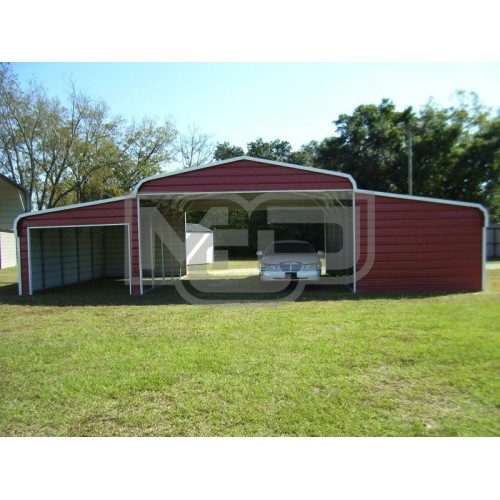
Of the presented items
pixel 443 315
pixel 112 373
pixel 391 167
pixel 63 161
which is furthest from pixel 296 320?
pixel 63 161

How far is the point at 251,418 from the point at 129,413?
3.52 feet

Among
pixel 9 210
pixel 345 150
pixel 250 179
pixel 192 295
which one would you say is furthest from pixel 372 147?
pixel 9 210

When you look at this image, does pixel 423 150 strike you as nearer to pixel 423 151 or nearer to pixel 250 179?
pixel 423 151

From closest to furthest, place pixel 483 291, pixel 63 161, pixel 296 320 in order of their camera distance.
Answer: pixel 296 320, pixel 483 291, pixel 63 161

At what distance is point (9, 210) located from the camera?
23422 mm

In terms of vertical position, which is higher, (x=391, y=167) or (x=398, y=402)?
(x=391, y=167)

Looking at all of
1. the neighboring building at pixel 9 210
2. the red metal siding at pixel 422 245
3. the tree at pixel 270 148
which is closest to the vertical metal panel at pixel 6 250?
the neighboring building at pixel 9 210

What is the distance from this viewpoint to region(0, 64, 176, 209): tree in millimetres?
26475

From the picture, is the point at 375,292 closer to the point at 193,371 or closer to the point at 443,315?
the point at 443,315

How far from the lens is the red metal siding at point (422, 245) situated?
34.2 ft

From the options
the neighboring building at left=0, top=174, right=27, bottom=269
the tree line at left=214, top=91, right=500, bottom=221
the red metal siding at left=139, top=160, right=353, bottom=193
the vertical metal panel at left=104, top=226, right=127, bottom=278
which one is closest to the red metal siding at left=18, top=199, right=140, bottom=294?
the red metal siding at left=139, top=160, right=353, bottom=193

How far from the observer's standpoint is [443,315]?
282 inches

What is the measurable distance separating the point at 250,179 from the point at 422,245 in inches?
186

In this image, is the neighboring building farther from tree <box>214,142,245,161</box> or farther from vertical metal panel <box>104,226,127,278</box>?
tree <box>214,142,245,161</box>
